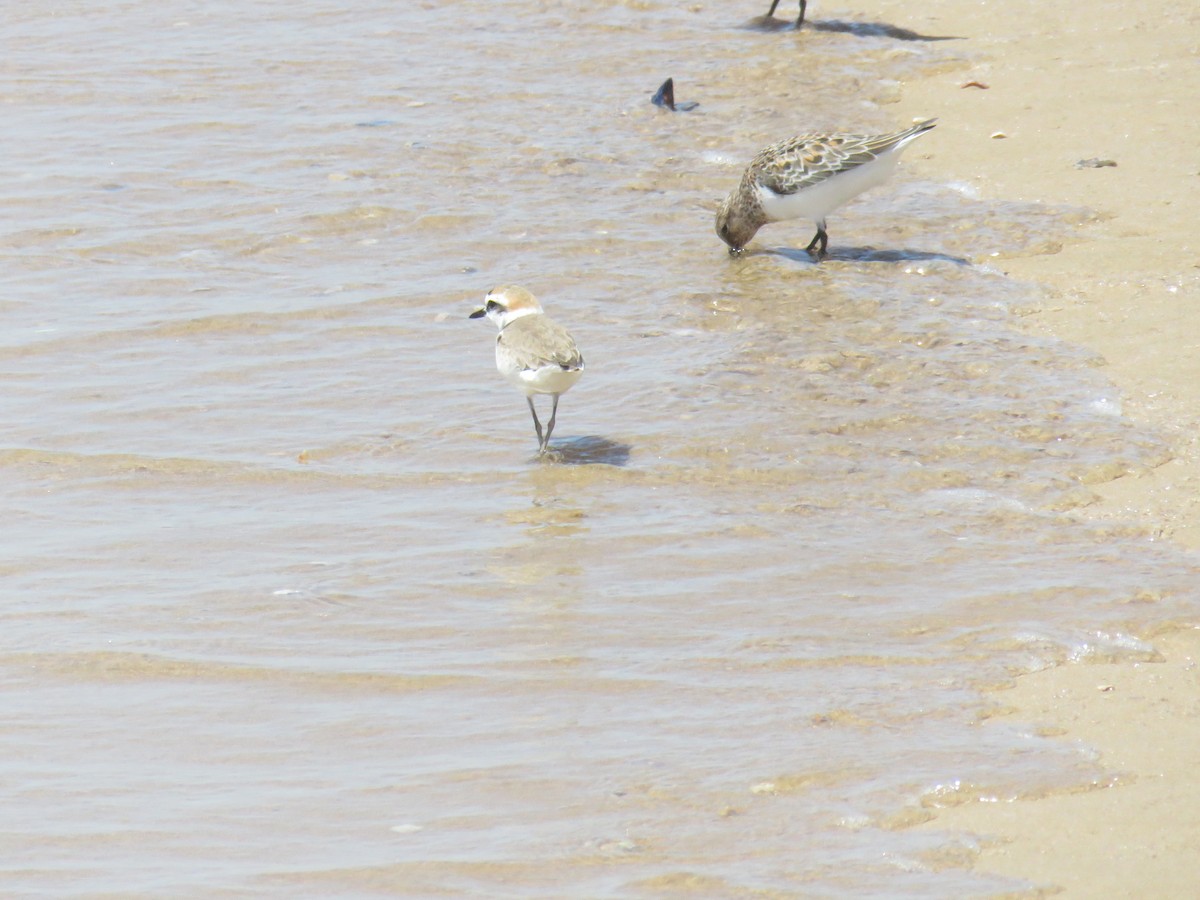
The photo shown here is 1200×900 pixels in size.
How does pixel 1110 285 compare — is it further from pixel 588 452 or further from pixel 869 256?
pixel 588 452

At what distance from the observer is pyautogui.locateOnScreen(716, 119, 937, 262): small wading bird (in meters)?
10.2

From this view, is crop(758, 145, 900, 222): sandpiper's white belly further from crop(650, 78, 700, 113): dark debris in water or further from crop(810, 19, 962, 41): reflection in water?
crop(810, 19, 962, 41): reflection in water

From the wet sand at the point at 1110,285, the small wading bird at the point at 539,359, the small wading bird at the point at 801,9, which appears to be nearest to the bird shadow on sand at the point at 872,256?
the wet sand at the point at 1110,285

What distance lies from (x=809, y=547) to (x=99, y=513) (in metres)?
2.87

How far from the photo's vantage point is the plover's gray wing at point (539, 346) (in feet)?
24.4

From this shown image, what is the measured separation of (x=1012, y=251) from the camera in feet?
33.0

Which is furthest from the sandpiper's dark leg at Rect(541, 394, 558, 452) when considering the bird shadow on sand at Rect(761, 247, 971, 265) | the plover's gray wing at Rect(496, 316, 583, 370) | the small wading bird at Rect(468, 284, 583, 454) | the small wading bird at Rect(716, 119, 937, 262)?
the bird shadow on sand at Rect(761, 247, 971, 265)

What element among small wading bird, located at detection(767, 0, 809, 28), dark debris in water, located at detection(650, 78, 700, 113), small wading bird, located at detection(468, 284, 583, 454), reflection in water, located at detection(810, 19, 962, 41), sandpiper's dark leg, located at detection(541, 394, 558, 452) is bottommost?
sandpiper's dark leg, located at detection(541, 394, 558, 452)

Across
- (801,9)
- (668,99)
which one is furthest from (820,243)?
(801,9)

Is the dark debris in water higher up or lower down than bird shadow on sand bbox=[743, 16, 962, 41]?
lower down

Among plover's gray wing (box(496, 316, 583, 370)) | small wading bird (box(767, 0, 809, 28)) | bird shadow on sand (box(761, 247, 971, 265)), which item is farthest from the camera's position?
small wading bird (box(767, 0, 809, 28))

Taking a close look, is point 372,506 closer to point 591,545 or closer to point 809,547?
point 591,545

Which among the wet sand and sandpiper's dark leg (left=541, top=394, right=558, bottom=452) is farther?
sandpiper's dark leg (left=541, top=394, right=558, bottom=452)

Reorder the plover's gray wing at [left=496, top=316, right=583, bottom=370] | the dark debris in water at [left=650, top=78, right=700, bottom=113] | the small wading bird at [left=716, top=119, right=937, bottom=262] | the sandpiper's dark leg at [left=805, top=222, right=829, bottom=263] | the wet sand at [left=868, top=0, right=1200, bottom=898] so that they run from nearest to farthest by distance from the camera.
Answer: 1. the wet sand at [left=868, top=0, right=1200, bottom=898]
2. the plover's gray wing at [left=496, top=316, right=583, bottom=370]
3. the small wading bird at [left=716, top=119, right=937, bottom=262]
4. the sandpiper's dark leg at [left=805, top=222, right=829, bottom=263]
5. the dark debris in water at [left=650, top=78, right=700, bottom=113]
